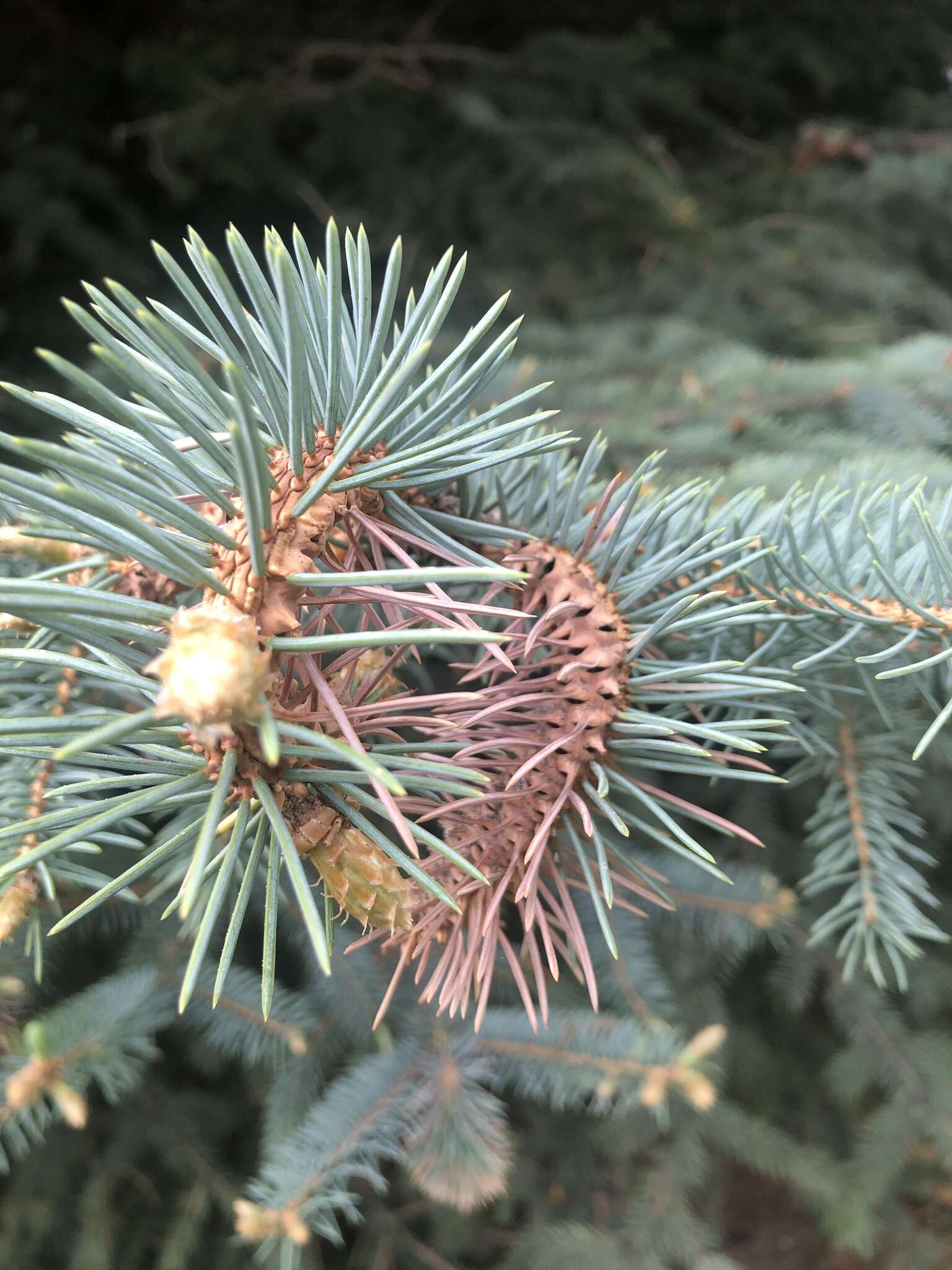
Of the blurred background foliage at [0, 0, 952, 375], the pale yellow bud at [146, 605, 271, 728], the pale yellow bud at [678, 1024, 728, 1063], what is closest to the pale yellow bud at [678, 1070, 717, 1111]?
the pale yellow bud at [678, 1024, 728, 1063]

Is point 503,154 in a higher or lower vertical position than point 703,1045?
higher

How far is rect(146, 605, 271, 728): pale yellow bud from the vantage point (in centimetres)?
15

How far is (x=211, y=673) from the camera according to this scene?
0.15 meters

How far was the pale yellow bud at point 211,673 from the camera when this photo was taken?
0.15 metres

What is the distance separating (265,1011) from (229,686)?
10 cm

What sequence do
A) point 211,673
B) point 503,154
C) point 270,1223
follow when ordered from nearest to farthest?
point 211,673 → point 270,1223 → point 503,154

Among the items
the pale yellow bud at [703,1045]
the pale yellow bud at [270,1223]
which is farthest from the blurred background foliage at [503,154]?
the pale yellow bud at [270,1223]

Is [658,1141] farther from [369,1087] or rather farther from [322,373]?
[322,373]

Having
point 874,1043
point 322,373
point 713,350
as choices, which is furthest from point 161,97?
point 874,1043

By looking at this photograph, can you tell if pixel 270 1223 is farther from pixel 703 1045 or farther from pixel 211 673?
pixel 211 673

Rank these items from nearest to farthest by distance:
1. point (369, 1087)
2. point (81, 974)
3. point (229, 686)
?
point (229, 686) < point (369, 1087) < point (81, 974)

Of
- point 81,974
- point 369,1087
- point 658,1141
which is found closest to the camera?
point 369,1087

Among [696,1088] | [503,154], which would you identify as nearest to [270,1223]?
[696,1088]

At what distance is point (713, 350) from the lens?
0.74m
